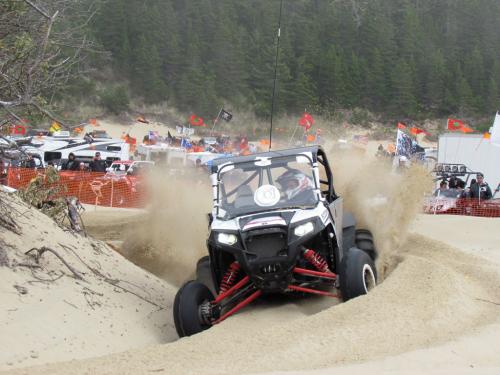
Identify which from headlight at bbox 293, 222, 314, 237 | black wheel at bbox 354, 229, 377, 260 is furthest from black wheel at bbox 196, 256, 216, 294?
black wheel at bbox 354, 229, 377, 260

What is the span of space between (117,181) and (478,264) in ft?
49.7

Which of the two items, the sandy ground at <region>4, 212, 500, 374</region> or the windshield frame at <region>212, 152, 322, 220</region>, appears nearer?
the sandy ground at <region>4, 212, 500, 374</region>

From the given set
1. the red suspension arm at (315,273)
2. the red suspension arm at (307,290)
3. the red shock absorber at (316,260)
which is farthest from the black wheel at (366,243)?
the red suspension arm at (307,290)

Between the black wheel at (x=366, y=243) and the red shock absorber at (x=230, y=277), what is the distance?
2781mm

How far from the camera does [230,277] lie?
925 cm

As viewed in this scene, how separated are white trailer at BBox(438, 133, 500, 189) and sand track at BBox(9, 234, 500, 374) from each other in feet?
62.7

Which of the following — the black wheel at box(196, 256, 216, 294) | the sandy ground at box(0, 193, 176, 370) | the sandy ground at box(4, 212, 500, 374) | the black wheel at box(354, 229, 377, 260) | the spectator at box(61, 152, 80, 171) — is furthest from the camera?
the spectator at box(61, 152, 80, 171)

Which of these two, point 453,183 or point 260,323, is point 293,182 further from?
point 453,183

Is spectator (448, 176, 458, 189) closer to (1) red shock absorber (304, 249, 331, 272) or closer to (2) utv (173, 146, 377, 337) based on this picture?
(2) utv (173, 146, 377, 337)

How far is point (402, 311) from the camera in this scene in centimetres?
778

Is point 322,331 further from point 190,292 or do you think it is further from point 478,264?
point 478,264

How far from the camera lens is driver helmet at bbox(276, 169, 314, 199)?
979 cm

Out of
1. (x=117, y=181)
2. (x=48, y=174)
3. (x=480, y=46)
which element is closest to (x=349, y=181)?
(x=48, y=174)

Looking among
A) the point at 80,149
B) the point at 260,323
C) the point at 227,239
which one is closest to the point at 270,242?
the point at 227,239
